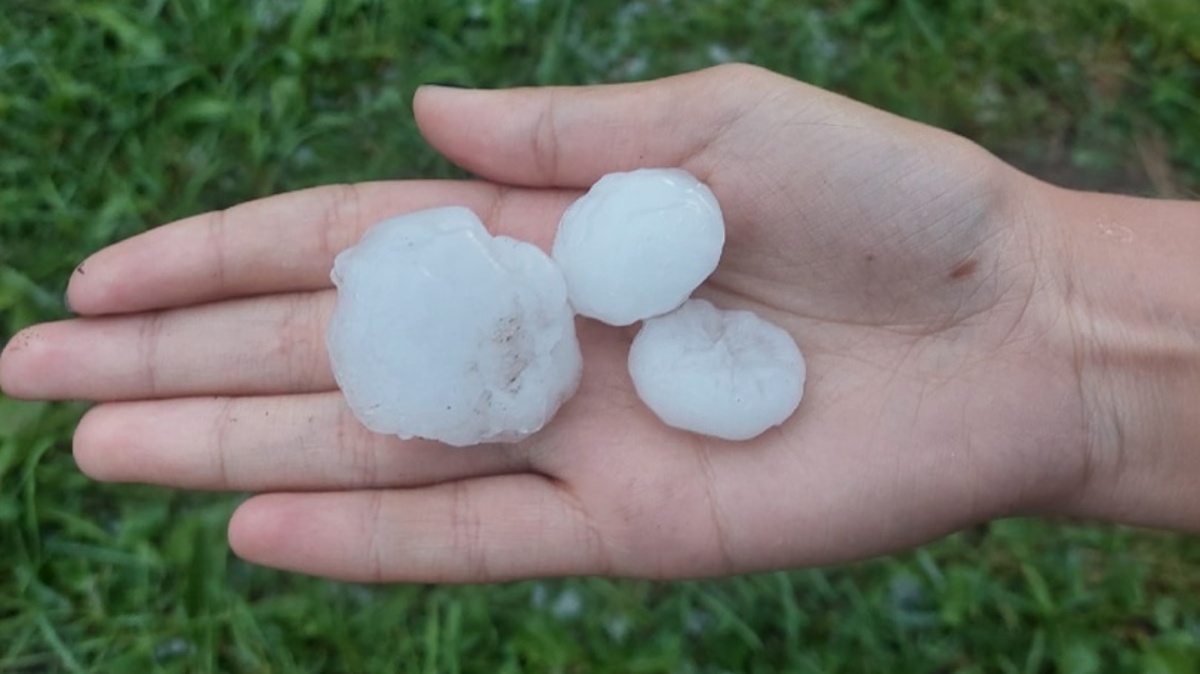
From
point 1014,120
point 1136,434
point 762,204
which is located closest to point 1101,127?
point 1014,120

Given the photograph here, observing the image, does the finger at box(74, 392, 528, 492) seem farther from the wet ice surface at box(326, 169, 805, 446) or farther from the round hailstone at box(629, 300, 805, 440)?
the round hailstone at box(629, 300, 805, 440)

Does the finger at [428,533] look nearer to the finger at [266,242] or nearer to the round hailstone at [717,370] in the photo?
the round hailstone at [717,370]

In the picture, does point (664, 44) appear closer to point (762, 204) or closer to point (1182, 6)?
point (762, 204)

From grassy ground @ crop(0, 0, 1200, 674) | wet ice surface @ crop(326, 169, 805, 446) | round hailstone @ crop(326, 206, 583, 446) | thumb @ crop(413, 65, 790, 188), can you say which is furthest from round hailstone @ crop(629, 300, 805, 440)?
grassy ground @ crop(0, 0, 1200, 674)

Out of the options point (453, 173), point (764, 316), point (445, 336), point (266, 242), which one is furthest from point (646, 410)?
point (453, 173)

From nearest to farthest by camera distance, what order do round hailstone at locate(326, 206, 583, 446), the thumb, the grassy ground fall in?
round hailstone at locate(326, 206, 583, 446)
the thumb
the grassy ground

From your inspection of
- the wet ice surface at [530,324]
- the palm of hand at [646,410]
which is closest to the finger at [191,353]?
the palm of hand at [646,410]
